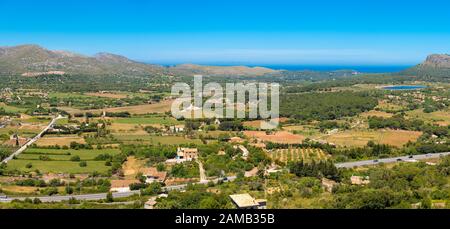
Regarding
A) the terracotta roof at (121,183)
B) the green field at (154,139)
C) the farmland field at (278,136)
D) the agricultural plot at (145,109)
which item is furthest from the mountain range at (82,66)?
the terracotta roof at (121,183)

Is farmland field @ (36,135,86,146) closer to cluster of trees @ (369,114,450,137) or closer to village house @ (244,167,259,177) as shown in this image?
village house @ (244,167,259,177)

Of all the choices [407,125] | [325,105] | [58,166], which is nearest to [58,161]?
[58,166]

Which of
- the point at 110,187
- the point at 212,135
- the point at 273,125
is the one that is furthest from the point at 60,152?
the point at 273,125

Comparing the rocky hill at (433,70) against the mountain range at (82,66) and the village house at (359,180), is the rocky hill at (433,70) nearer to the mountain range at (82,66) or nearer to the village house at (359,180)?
the mountain range at (82,66)

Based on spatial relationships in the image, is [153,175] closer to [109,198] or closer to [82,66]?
[109,198]

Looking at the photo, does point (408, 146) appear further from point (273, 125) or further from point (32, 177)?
point (32, 177)
